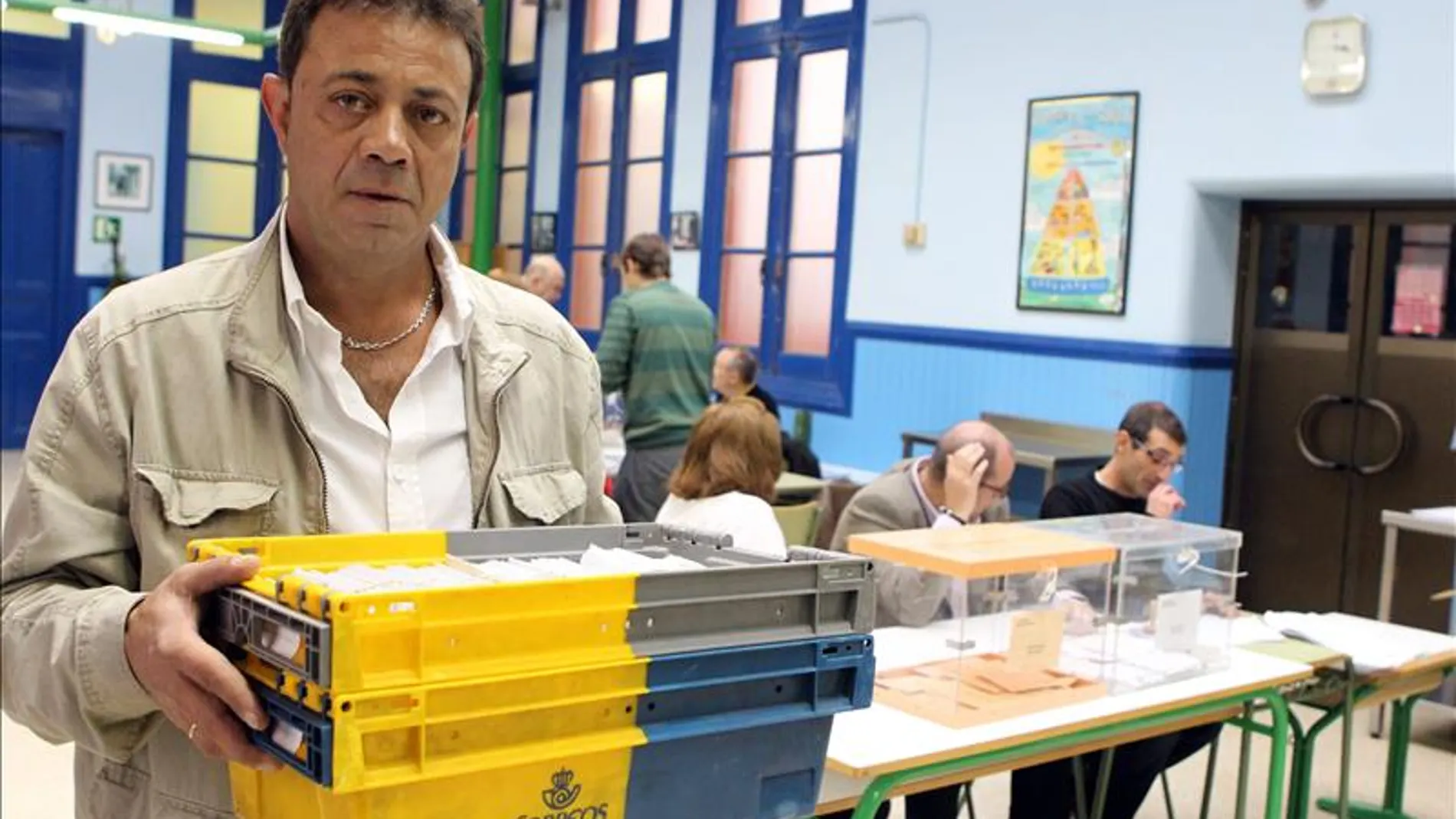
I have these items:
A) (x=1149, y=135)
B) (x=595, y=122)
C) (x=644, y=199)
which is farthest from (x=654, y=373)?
(x=595, y=122)

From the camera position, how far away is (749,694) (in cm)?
126

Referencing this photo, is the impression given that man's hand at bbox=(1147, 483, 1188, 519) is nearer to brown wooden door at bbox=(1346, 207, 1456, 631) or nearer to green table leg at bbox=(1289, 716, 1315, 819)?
green table leg at bbox=(1289, 716, 1315, 819)

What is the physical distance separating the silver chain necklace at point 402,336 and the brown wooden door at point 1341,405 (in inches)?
213

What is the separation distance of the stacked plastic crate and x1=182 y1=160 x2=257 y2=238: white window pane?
11114 millimetres

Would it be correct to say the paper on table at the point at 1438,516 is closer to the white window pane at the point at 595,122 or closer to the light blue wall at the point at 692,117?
the light blue wall at the point at 692,117

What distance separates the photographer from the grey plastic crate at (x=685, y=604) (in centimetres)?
107

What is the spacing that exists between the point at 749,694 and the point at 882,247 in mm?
6822

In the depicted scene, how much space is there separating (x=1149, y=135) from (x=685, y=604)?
5822 mm

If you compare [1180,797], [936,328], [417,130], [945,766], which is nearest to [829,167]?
[936,328]

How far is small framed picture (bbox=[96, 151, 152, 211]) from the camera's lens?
11211 mm

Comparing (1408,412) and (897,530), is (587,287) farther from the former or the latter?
Answer: (897,530)

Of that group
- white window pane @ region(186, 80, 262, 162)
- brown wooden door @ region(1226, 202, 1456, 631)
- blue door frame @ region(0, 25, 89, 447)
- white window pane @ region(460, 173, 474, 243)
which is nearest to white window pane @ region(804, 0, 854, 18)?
brown wooden door @ region(1226, 202, 1456, 631)

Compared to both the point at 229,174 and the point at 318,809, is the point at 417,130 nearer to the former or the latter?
the point at 318,809

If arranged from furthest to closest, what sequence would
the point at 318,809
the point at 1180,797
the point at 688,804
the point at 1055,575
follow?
the point at 1180,797 < the point at 1055,575 < the point at 688,804 < the point at 318,809
